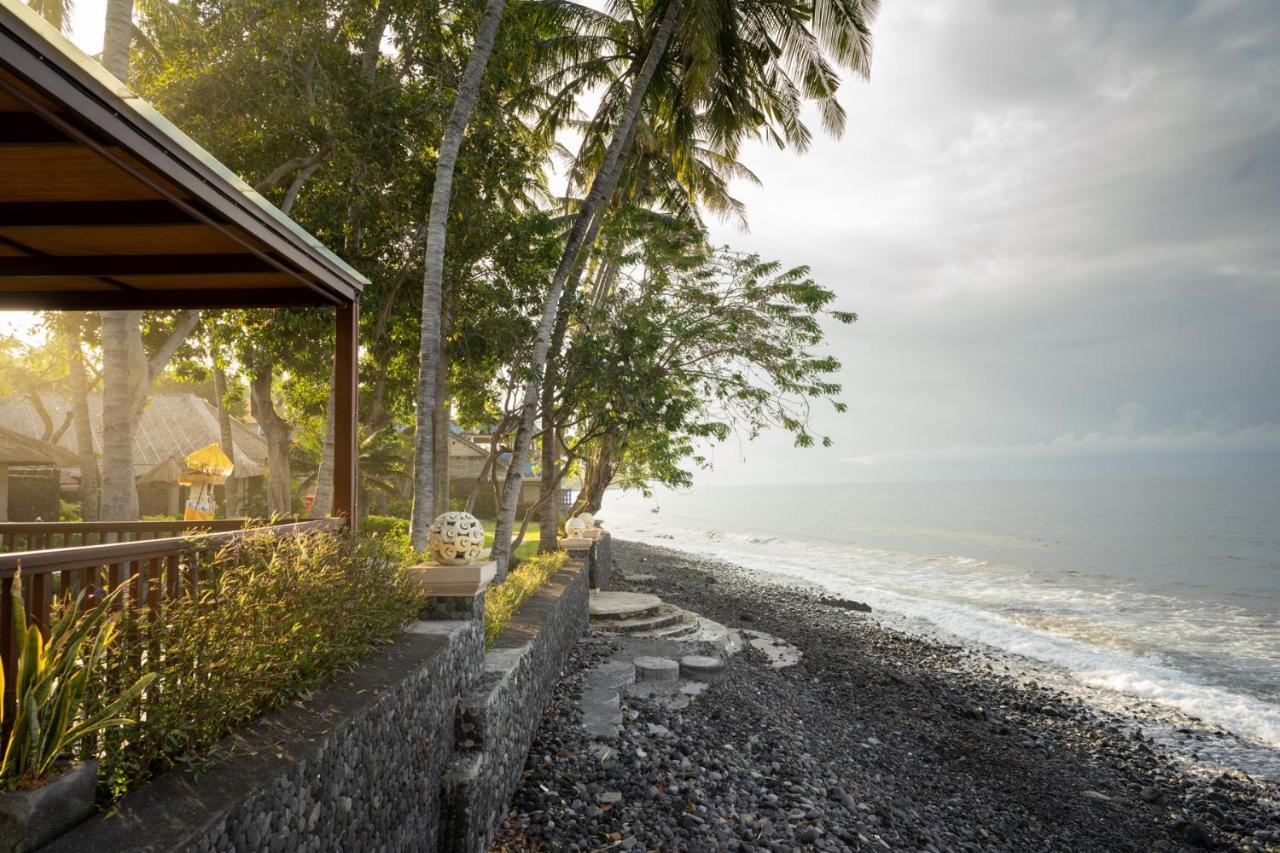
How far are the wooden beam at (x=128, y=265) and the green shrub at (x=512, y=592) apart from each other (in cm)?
332

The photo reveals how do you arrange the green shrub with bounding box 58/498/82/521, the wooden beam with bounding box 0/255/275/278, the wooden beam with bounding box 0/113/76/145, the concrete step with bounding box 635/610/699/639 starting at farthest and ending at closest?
the green shrub with bounding box 58/498/82/521, the concrete step with bounding box 635/610/699/639, the wooden beam with bounding box 0/255/275/278, the wooden beam with bounding box 0/113/76/145

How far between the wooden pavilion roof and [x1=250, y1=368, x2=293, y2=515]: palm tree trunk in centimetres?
940

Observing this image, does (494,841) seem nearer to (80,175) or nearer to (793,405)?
(80,175)

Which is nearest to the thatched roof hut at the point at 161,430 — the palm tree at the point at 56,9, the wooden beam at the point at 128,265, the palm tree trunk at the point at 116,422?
the palm tree at the point at 56,9

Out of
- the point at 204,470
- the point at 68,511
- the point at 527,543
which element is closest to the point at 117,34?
the point at 204,470

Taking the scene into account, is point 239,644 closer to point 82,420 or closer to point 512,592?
point 512,592

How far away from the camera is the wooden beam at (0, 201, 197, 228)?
385 centimetres

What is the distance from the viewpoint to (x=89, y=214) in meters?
3.93

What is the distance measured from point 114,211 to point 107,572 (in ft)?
7.10

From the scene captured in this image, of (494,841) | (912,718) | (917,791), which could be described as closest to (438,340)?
(494,841)

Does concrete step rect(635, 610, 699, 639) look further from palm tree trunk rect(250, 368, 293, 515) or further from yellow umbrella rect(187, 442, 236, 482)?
palm tree trunk rect(250, 368, 293, 515)

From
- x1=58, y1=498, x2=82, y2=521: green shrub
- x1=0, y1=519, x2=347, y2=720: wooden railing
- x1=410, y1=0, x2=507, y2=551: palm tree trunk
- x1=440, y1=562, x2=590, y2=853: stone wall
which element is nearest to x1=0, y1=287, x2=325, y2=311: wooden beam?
x1=410, y1=0, x2=507, y2=551: palm tree trunk

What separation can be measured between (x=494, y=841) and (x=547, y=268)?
884 cm

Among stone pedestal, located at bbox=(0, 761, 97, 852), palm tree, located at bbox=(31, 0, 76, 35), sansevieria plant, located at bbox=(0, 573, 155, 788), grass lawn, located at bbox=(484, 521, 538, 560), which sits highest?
palm tree, located at bbox=(31, 0, 76, 35)
